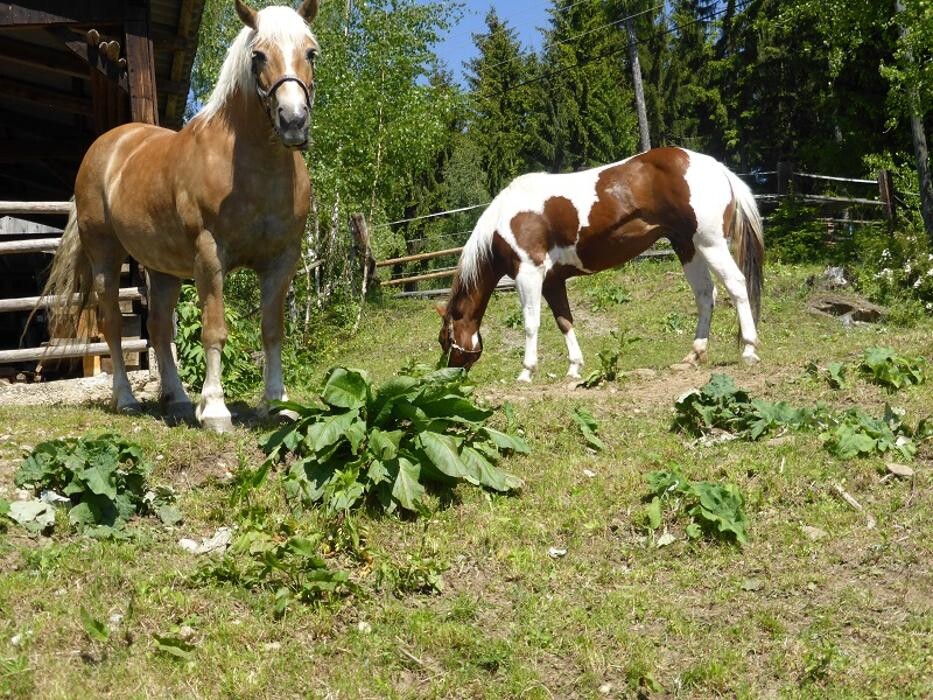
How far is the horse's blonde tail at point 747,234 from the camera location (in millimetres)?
8945

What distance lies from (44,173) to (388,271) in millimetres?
13304

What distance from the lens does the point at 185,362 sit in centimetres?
955

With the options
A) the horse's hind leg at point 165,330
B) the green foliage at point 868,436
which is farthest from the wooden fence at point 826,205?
the green foliage at point 868,436

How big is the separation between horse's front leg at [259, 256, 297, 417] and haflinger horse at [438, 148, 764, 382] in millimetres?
3573

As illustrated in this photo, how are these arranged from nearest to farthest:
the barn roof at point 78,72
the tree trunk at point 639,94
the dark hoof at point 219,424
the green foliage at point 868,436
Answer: the green foliage at point 868,436 → the dark hoof at point 219,424 → the barn roof at point 78,72 → the tree trunk at point 639,94

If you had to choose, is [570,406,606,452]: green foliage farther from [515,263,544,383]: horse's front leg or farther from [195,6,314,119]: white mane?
[515,263,544,383]: horse's front leg

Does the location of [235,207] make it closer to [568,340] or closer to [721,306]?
[568,340]

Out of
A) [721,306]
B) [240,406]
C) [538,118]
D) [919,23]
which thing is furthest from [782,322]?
[538,118]

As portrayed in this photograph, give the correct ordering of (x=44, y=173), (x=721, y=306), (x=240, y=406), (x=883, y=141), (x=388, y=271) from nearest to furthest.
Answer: (x=240, y=406)
(x=721, y=306)
(x=44, y=173)
(x=883, y=141)
(x=388, y=271)

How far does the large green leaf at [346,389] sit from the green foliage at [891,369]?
3761 millimetres

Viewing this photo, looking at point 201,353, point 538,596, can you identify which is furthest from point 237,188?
point 201,353

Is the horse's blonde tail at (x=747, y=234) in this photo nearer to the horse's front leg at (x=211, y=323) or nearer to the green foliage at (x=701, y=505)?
the green foliage at (x=701, y=505)

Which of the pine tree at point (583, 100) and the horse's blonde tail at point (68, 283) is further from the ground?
the pine tree at point (583, 100)

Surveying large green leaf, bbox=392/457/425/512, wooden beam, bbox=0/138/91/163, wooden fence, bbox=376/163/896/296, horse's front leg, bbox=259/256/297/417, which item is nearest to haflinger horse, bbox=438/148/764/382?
horse's front leg, bbox=259/256/297/417
